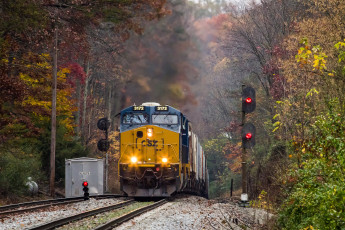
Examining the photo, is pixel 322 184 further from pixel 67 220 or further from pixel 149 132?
pixel 149 132

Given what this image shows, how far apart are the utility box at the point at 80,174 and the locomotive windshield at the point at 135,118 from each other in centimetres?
391

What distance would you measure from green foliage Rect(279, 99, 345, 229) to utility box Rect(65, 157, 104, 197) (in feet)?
46.7

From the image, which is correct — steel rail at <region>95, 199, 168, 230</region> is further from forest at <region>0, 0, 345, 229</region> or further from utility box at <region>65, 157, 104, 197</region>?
utility box at <region>65, 157, 104, 197</region>

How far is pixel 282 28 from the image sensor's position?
107 feet

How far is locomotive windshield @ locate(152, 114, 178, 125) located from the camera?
21.0m

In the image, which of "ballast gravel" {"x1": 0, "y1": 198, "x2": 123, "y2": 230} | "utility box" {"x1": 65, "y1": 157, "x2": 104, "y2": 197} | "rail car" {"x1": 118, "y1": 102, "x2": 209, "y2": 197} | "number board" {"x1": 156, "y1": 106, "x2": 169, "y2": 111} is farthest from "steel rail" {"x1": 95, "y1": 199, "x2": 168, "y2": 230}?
"utility box" {"x1": 65, "y1": 157, "x2": 104, "y2": 197}

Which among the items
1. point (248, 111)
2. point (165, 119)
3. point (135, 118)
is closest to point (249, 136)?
point (248, 111)

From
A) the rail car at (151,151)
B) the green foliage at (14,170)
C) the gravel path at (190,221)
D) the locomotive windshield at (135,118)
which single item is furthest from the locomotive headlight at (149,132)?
the green foliage at (14,170)

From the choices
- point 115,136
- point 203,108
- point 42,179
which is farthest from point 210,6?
point 42,179

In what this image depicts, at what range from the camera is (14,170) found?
2311 centimetres

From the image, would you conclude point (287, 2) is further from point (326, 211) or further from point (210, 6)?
point (210, 6)

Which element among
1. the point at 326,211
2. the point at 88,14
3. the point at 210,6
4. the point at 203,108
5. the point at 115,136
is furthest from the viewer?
the point at 210,6

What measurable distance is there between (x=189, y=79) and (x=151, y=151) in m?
7.36

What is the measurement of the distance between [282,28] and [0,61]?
17752mm
